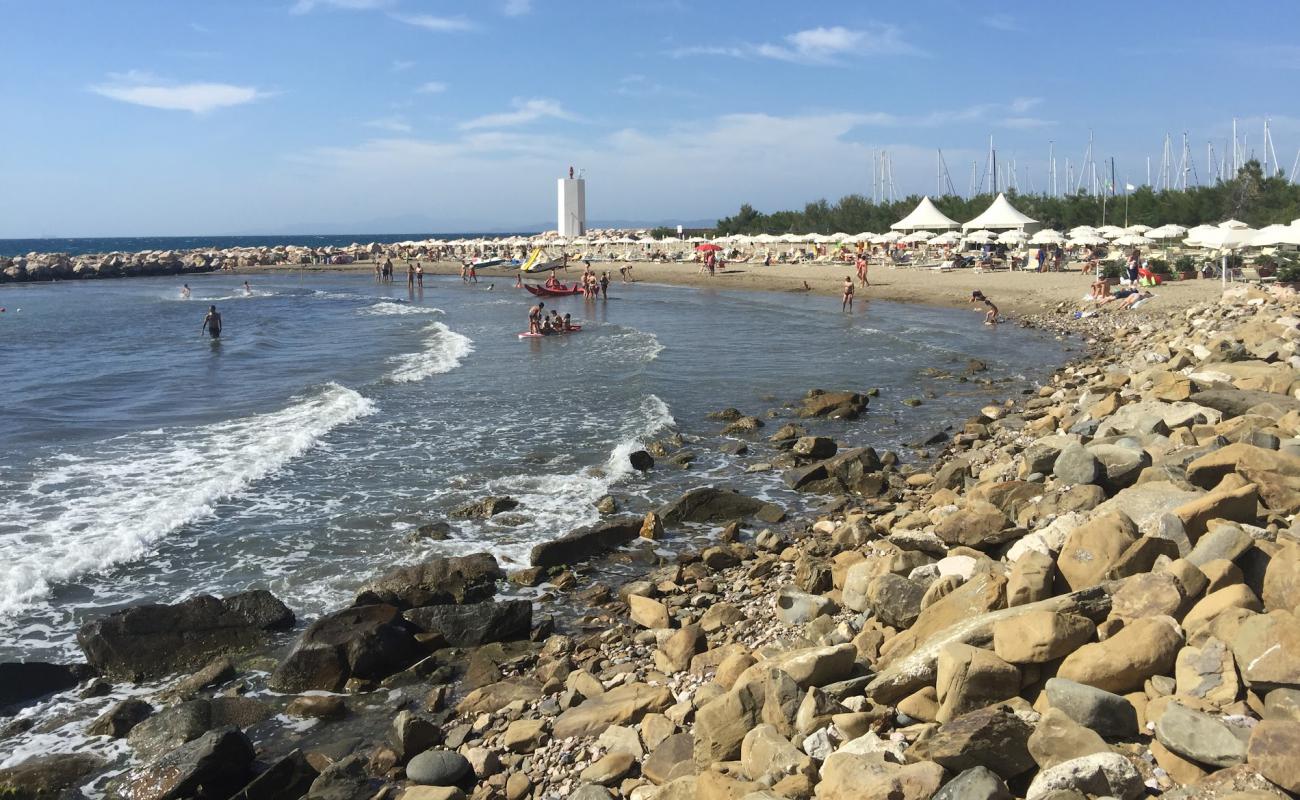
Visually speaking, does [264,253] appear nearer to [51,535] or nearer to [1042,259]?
[1042,259]

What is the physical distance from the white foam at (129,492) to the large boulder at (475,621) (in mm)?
4306

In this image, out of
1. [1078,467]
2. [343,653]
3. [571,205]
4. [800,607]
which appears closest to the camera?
[800,607]

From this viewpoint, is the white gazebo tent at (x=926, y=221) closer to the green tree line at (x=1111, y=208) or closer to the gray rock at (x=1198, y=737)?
the green tree line at (x=1111, y=208)

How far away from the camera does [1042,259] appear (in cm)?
4594

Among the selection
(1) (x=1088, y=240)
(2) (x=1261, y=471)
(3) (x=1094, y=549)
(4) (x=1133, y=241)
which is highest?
(1) (x=1088, y=240)

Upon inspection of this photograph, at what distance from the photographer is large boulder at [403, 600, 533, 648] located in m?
8.77

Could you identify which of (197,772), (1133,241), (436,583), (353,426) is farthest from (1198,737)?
(1133,241)

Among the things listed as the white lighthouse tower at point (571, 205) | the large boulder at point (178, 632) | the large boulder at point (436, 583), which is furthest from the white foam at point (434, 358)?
the white lighthouse tower at point (571, 205)

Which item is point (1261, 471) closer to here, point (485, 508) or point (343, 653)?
point (343, 653)

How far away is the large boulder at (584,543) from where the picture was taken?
34.6 ft

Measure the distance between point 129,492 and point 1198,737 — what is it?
13.4 m

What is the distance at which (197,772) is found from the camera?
6418 millimetres

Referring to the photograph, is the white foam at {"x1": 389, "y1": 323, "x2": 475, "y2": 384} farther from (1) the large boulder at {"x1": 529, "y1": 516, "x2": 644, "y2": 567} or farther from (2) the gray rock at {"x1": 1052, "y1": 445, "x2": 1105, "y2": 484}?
(2) the gray rock at {"x1": 1052, "y1": 445, "x2": 1105, "y2": 484}

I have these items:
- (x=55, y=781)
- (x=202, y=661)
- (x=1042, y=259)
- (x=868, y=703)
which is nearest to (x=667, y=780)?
(x=868, y=703)
